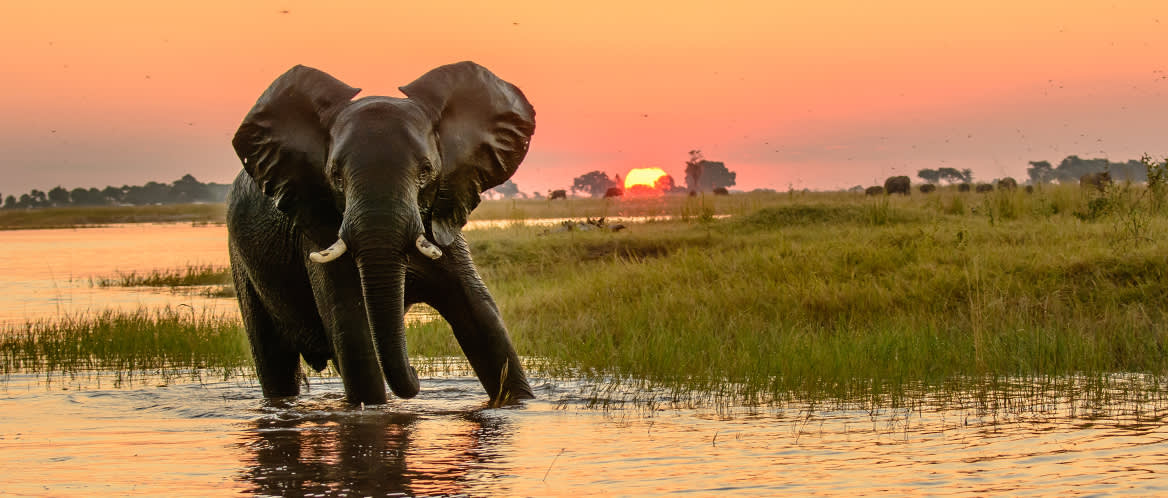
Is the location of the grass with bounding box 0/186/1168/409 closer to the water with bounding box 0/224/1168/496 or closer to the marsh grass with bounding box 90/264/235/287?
the water with bounding box 0/224/1168/496

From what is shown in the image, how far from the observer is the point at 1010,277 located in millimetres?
11930

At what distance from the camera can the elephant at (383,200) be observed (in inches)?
265

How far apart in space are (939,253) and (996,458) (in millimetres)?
7449

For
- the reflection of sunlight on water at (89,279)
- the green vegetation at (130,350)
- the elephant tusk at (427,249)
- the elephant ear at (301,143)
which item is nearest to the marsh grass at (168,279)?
the reflection of sunlight on water at (89,279)

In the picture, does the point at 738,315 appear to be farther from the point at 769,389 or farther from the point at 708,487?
the point at 708,487

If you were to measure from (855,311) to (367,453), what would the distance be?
20.1 feet

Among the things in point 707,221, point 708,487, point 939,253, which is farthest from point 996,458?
point 707,221

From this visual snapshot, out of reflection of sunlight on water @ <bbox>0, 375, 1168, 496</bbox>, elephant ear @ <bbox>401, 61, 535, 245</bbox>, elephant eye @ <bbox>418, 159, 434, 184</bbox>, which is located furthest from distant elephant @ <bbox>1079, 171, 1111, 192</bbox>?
elephant eye @ <bbox>418, 159, 434, 184</bbox>

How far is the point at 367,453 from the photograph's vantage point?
6746mm

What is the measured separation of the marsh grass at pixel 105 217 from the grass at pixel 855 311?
6701 cm

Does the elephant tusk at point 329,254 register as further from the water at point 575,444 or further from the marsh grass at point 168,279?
the marsh grass at point 168,279

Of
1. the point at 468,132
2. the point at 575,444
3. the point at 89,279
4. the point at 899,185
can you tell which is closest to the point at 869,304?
the point at 468,132

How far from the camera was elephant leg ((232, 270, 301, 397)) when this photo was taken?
30.2ft

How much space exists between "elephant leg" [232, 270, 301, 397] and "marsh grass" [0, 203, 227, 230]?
70.3m
